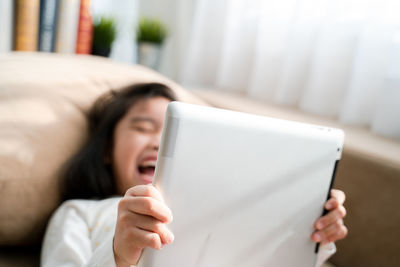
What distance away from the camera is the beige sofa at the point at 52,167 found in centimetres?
78

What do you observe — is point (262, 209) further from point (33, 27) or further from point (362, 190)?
point (33, 27)

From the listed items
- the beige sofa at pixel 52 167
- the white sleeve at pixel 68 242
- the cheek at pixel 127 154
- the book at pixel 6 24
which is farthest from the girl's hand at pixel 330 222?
the book at pixel 6 24

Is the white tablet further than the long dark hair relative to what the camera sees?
No

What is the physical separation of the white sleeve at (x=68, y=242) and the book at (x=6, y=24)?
2.13ft

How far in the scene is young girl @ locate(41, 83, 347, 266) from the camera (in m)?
0.52

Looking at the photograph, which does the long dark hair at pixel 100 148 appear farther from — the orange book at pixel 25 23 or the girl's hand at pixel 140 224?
the orange book at pixel 25 23

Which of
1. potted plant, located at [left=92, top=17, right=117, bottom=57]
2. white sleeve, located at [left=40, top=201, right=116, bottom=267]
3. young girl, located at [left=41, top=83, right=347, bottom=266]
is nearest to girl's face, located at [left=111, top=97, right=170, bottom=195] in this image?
young girl, located at [left=41, top=83, right=347, bottom=266]

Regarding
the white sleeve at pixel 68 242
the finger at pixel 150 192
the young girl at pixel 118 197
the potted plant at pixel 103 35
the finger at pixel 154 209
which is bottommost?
the white sleeve at pixel 68 242

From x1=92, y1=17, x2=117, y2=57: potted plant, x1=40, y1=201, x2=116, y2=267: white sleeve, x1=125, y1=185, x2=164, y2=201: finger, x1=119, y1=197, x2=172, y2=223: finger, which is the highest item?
x1=92, y1=17, x2=117, y2=57: potted plant

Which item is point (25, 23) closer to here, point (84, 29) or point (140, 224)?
point (84, 29)

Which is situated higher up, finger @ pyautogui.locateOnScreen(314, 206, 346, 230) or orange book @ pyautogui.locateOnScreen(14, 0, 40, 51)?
orange book @ pyautogui.locateOnScreen(14, 0, 40, 51)

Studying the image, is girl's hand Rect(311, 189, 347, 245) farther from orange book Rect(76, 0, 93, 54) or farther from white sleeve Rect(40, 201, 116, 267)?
orange book Rect(76, 0, 93, 54)

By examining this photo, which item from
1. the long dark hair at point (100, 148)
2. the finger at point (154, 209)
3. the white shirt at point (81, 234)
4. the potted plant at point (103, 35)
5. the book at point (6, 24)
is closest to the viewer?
the finger at point (154, 209)

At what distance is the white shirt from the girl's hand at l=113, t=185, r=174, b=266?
0.08 m
